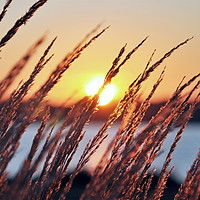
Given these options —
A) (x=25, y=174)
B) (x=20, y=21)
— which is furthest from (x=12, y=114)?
(x=25, y=174)

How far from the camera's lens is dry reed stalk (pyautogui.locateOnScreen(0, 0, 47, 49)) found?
144 centimetres

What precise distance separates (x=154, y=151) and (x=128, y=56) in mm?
641

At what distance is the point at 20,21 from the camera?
58.2 inches

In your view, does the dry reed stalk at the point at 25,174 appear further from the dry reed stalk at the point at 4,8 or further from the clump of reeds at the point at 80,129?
the dry reed stalk at the point at 4,8

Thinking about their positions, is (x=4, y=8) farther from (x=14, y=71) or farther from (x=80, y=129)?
(x=80, y=129)

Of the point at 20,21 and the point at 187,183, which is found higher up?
the point at 20,21

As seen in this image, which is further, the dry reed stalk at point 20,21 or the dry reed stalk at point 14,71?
the dry reed stalk at point 14,71

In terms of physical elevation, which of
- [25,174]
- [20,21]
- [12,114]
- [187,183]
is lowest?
[25,174]

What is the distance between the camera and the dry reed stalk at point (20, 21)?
56.7 inches

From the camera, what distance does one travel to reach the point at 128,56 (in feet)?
5.17

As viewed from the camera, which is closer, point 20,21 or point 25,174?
point 25,174

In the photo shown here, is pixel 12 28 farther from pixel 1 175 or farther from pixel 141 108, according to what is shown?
pixel 141 108

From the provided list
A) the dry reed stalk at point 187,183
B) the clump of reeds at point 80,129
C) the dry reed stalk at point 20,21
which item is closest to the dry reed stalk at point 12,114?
the clump of reeds at point 80,129

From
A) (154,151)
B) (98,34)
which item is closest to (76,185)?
(154,151)
